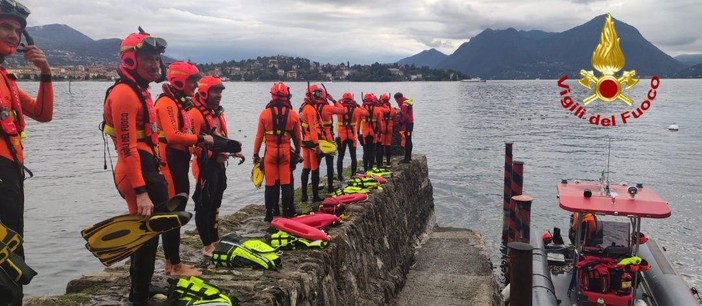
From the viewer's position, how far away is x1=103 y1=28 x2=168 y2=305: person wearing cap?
158 inches

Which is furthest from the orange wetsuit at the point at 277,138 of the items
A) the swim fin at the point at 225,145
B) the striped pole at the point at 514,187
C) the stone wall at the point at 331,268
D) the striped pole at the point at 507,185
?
the striped pole at the point at 507,185

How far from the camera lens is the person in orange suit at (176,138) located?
16.6ft

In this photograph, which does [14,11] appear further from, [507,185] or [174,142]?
[507,185]

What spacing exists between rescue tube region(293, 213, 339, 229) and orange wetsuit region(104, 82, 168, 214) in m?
3.61

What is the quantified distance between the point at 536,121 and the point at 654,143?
16650 mm

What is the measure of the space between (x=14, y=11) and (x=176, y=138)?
1.81 meters

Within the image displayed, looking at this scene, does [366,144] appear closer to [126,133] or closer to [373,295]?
[373,295]

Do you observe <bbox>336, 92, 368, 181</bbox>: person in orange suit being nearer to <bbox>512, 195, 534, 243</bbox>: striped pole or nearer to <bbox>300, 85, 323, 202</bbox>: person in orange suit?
<bbox>300, 85, 323, 202</bbox>: person in orange suit

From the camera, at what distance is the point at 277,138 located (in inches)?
312

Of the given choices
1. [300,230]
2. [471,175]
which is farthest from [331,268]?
[471,175]

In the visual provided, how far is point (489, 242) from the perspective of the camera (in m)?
17.3

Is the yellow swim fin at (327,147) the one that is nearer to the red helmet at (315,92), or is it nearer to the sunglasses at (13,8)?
the red helmet at (315,92)

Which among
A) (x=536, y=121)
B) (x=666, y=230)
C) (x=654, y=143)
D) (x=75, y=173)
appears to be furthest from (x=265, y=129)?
(x=536, y=121)

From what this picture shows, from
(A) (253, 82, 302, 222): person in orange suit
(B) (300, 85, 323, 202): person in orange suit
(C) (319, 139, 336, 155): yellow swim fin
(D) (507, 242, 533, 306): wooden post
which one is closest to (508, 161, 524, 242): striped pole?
(C) (319, 139, 336, 155): yellow swim fin
